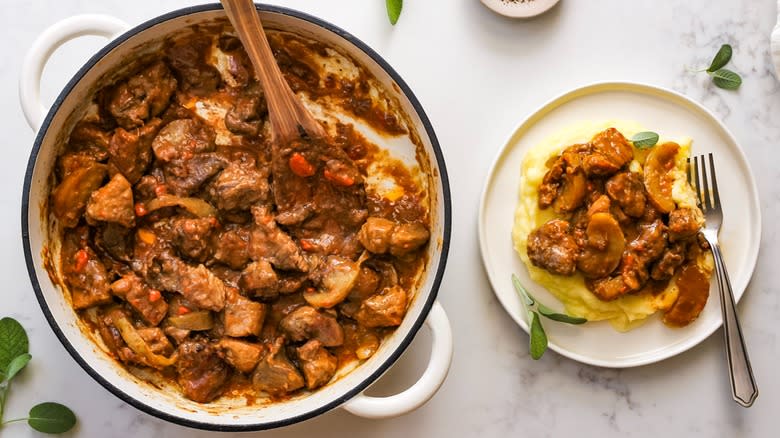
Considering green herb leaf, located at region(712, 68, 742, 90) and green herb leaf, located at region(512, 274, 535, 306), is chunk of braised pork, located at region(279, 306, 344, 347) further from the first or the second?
green herb leaf, located at region(712, 68, 742, 90)

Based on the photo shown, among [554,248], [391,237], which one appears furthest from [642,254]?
[391,237]

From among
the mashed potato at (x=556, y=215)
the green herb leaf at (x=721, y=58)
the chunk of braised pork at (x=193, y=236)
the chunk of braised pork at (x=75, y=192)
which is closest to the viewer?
the chunk of braised pork at (x=75, y=192)

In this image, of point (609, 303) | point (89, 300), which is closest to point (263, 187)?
point (89, 300)

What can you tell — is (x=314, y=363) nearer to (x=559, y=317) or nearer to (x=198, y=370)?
(x=198, y=370)

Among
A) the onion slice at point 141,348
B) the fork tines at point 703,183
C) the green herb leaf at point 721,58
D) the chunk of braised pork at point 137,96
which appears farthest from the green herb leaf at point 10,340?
the green herb leaf at point 721,58

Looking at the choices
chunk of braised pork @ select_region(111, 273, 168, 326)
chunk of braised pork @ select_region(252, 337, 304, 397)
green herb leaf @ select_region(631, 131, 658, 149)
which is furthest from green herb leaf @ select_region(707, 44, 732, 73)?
chunk of braised pork @ select_region(111, 273, 168, 326)

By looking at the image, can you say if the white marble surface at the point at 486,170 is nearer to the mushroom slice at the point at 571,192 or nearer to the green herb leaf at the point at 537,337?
the green herb leaf at the point at 537,337
